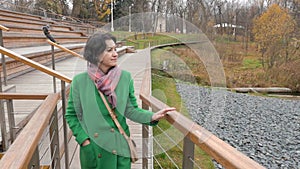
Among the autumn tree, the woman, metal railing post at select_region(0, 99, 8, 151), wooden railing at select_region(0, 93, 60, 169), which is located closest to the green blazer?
the woman

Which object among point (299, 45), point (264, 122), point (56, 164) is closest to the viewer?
point (56, 164)

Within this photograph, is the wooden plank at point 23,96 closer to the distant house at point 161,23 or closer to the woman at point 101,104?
the woman at point 101,104

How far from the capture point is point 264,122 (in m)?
9.31

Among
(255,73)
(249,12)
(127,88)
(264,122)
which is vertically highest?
(249,12)

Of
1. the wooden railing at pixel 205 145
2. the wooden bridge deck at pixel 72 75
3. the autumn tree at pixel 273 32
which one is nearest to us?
the wooden railing at pixel 205 145

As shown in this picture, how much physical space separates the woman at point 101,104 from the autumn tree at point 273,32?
16.3m

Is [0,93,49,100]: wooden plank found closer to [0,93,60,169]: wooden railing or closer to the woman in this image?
[0,93,60,169]: wooden railing

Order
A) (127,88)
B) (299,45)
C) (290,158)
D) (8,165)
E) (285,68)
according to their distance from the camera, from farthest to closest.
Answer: (299,45) → (285,68) → (290,158) → (127,88) → (8,165)

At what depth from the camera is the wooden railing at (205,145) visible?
2.45 ft

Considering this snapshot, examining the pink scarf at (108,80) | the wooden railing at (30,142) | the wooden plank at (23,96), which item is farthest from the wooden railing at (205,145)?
the wooden plank at (23,96)

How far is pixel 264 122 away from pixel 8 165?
31.4ft

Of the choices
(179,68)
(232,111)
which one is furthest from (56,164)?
(232,111)

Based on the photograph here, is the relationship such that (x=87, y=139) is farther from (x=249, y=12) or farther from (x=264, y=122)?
(x=249, y=12)

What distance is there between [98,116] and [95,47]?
0.92 ft
